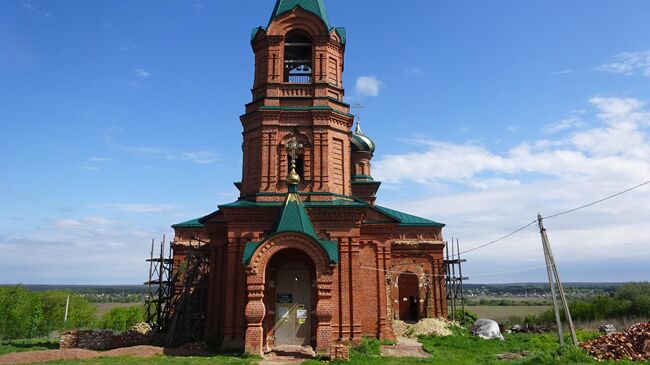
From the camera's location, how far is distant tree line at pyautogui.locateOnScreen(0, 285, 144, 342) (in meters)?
27.6

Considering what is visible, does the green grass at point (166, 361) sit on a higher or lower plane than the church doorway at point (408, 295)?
lower

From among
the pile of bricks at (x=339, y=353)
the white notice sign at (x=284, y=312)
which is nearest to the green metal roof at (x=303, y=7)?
the white notice sign at (x=284, y=312)

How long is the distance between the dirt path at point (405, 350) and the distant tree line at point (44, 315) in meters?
23.4

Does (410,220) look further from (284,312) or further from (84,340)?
(84,340)

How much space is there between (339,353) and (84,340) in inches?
390

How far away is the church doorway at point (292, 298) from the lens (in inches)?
643

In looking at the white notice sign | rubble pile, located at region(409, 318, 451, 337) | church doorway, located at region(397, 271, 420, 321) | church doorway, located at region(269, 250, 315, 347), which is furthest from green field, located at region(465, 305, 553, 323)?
the white notice sign

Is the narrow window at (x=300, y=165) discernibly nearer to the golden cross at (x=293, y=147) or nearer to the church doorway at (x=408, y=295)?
the golden cross at (x=293, y=147)

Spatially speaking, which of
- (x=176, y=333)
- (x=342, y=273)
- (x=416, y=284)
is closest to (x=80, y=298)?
(x=176, y=333)

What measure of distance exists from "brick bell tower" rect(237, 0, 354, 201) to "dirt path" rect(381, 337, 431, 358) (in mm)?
5782

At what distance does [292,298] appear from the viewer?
16.6 meters

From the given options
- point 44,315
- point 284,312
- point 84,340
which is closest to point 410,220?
point 284,312

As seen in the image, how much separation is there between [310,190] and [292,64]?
19.3ft

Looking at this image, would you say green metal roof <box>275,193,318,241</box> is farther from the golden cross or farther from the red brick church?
the golden cross
